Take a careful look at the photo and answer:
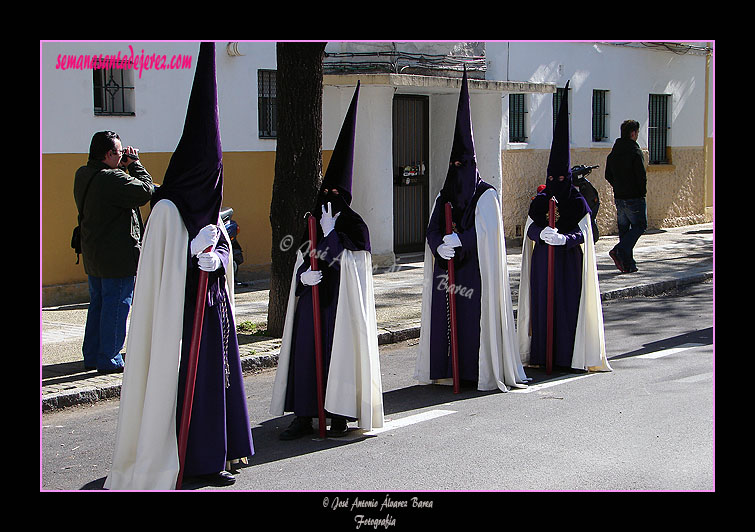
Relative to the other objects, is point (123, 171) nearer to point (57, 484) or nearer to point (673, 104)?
point (57, 484)

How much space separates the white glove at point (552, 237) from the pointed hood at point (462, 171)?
2.78 ft

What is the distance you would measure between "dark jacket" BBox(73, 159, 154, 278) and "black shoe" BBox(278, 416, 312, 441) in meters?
2.45

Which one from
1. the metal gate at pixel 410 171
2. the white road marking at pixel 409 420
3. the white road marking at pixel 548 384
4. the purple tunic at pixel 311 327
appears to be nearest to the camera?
the purple tunic at pixel 311 327

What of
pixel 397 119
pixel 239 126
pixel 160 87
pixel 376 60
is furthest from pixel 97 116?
pixel 397 119

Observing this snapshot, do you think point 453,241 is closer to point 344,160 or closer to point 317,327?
point 344,160

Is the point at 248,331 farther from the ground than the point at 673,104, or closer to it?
closer to it

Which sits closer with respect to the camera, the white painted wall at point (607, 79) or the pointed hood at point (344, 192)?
the pointed hood at point (344, 192)

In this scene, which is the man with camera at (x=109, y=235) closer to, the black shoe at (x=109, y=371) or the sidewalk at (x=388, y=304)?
the black shoe at (x=109, y=371)

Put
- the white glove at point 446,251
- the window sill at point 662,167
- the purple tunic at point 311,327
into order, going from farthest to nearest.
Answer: the window sill at point 662,167 → the white glove at point 446,251 → the purple tunic at point 311,327

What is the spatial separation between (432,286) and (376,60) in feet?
25.2

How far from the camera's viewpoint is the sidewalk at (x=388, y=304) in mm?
7914

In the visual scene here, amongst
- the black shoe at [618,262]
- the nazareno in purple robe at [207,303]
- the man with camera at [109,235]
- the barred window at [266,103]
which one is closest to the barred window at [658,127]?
the black shoe at [618,262]

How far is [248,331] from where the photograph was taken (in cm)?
1015

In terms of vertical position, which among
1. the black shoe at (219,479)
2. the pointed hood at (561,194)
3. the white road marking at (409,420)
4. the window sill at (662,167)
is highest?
the window sill at (662,167)
